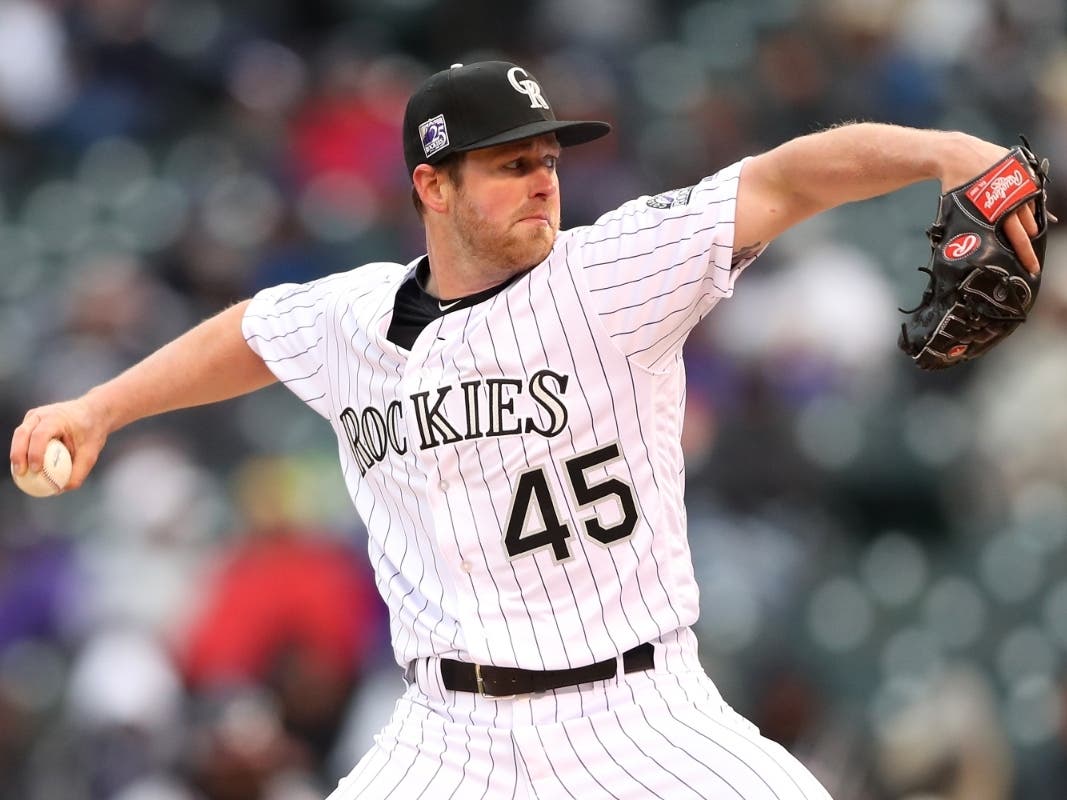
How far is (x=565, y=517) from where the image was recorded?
345 centimetres

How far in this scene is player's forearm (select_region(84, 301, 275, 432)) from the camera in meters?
3.92

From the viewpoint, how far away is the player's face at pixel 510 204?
3.60 meters

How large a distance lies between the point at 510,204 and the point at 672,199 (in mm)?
396

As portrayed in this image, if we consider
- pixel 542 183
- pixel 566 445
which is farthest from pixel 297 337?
pixel 566 445

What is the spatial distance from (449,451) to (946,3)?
6.49 metres

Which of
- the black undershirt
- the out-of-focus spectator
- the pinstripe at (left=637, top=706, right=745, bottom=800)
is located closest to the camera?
the pinstripe at (left=637, top=706, right=745, bottom=800)

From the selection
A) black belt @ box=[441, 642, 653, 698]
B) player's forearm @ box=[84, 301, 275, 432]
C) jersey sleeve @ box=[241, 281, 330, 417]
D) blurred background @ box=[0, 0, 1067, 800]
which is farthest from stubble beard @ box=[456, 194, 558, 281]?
blurred background @ box=[0, 0, 1067, 800]

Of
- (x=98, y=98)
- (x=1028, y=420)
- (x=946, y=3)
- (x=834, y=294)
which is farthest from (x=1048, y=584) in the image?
(x=98, y=98)

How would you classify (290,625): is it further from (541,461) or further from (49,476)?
(541,461)

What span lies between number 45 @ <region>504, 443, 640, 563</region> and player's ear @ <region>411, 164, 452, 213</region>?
2.37 feet

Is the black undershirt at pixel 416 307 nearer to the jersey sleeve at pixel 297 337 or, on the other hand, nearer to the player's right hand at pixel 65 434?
the jersey sleeve at pixel 297 337

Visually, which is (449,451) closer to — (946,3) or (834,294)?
(834,294)

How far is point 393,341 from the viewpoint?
3725mm

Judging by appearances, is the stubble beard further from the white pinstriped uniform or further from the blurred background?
the blurred background
